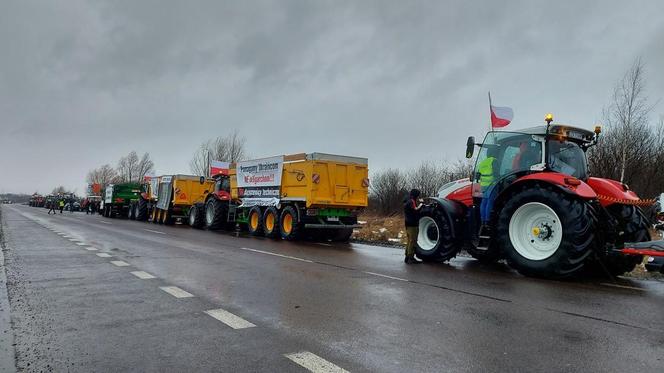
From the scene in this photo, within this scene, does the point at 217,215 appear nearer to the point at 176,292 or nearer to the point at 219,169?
the point at 219,169

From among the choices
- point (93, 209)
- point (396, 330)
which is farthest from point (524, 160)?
point (93, 209)

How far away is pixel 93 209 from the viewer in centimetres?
5597

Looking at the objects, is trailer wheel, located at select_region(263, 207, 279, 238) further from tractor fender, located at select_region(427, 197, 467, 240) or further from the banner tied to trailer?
tractor fender, located at select_region(427, 197, 467, 240)

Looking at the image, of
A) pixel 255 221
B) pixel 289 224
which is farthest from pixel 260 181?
pixel 289 224

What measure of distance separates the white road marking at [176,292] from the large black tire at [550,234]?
5.37 m

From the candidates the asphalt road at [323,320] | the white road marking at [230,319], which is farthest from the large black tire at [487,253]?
the white road marking at [230,319]

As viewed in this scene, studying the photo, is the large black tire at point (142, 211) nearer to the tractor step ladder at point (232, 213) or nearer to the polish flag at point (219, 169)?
the polish flag at point (219, 169)

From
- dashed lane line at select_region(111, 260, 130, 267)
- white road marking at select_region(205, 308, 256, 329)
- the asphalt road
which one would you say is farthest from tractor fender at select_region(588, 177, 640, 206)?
dashed lane line at select_region(111, 260, 130, 267)

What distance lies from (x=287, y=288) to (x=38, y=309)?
10.1 ft

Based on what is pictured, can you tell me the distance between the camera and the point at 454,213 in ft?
34.1

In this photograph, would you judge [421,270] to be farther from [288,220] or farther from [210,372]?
[288,220]

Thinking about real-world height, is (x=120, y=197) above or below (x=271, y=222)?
above

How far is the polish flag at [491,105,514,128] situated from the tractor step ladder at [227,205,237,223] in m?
13.4

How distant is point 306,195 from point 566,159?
9107mm
